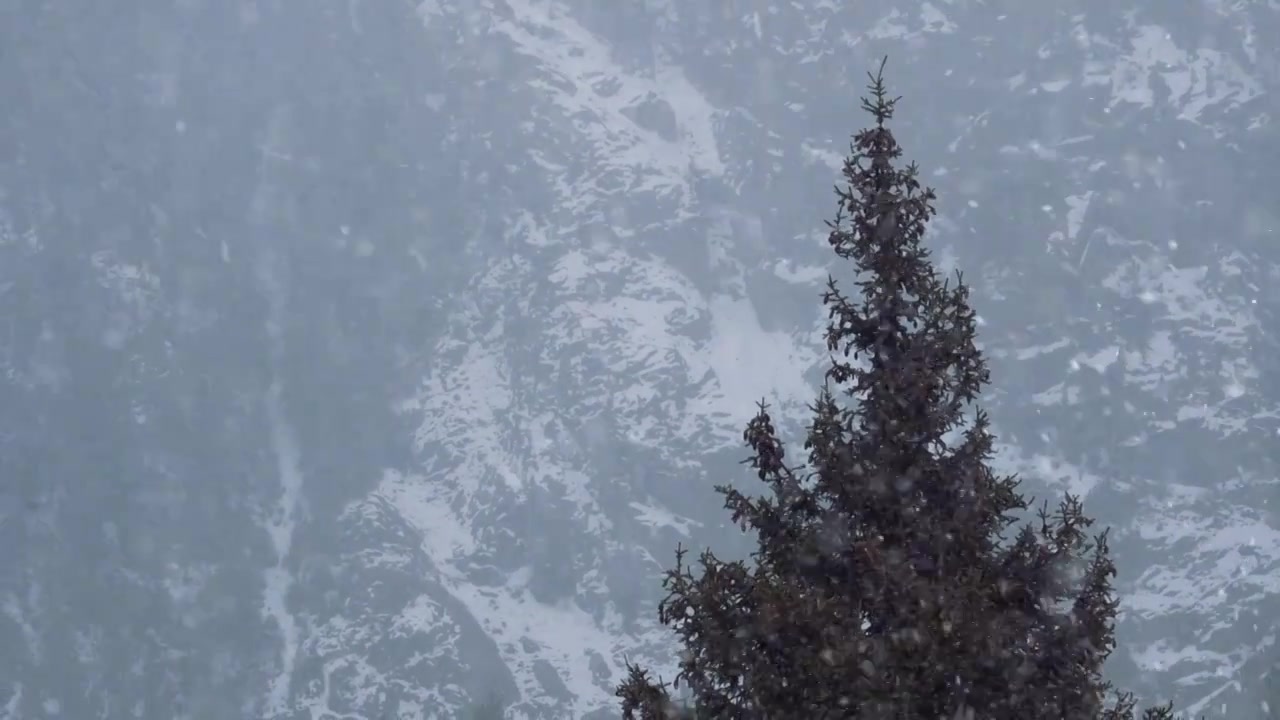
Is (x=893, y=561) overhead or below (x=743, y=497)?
below

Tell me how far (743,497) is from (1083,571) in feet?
7.33

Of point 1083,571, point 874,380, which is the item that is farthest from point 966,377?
point 1083,571

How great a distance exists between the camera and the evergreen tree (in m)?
8.83

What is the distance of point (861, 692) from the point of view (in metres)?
8.60

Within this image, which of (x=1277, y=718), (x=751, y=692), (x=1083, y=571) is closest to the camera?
(x=751, y=692)

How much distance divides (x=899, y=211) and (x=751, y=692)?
11.2 ft

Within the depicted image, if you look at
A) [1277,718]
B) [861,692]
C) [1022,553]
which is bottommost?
[861,692]

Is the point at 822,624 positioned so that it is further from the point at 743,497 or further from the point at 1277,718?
the point at 1277,718

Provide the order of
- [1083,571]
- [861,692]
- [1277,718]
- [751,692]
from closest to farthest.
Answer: [861,692] → [751,692] → [1083,571] → [1277,718]

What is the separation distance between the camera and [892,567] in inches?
358

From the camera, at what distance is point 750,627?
921 cm

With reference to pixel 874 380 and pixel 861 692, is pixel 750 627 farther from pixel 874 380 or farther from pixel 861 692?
pixel 874 380

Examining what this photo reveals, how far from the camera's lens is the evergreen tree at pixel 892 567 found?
8828 millimetres

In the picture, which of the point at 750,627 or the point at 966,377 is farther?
the point at 966,377
